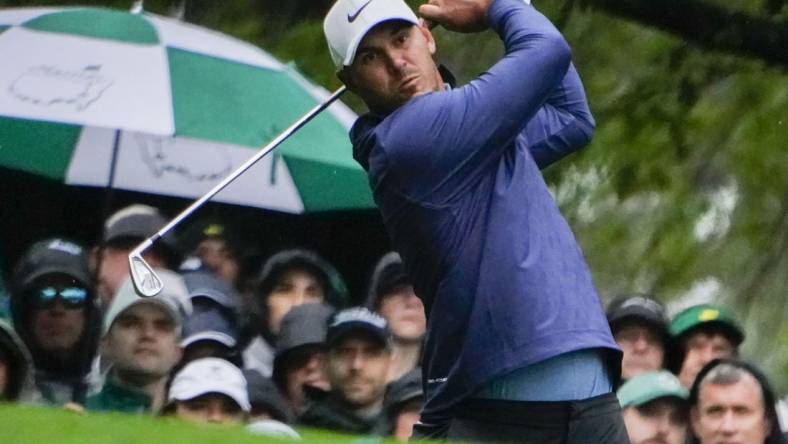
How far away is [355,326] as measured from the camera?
698cm

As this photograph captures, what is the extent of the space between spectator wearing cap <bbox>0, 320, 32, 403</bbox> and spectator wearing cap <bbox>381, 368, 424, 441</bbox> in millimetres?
1102

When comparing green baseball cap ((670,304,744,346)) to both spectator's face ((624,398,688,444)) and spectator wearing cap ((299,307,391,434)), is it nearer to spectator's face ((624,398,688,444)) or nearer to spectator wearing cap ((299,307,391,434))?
spectator's face ((624,398,688,444))

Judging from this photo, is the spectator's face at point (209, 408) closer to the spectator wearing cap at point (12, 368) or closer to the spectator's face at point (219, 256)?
the spectator wearing cap at point (12, 368)

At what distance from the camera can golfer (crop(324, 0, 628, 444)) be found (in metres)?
4.39

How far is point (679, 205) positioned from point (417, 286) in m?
6.62

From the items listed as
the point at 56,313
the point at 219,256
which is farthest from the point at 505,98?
the point at 219,256

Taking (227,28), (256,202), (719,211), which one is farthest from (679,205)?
(256,202)

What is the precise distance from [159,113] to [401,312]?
106 cm

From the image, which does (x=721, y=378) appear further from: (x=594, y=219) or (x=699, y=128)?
(x=594, y=219)

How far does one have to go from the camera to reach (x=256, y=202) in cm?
842

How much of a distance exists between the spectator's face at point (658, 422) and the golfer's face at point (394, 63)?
2.19 metres

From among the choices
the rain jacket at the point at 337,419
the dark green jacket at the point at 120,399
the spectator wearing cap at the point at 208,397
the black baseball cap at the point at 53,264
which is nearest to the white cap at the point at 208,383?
the spectator wearing cap at the point at 208,397

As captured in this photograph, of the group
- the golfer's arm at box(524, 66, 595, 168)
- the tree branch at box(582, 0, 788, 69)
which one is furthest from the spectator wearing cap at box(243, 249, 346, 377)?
the golfer's arm at box(524, 66, 595, 168)

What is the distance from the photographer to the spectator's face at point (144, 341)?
677cm
